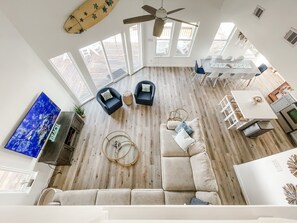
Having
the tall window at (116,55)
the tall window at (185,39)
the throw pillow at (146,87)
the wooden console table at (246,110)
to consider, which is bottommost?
the wooden console table at (246,110)

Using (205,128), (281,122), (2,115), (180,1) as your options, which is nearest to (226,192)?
(205,128)

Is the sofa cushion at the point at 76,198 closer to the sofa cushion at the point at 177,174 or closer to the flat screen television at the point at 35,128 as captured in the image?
the flat screen television at the point at 35,128

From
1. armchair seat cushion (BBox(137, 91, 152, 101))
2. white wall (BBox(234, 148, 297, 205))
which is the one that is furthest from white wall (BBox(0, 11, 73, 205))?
white wall (BBox(234, 148, 297, 205))

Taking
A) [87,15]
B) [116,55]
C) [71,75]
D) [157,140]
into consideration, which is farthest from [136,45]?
[157,140]

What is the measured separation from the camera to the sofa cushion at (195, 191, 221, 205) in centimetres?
307

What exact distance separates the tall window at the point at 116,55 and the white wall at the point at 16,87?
2711 mm

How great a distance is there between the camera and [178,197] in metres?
3.45

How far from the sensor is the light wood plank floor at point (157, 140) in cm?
426

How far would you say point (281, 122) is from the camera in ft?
17.7

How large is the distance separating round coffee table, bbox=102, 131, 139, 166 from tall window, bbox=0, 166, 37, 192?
1.84m

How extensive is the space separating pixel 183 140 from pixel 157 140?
3.98 feet

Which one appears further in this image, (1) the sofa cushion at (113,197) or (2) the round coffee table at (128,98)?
(2) the round coffee table at (128,98)

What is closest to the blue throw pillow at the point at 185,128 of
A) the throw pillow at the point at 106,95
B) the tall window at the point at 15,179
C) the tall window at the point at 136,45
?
the throw pillow at the point at 106,95

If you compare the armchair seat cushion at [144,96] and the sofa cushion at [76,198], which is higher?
the armchair seat cushion at [144,96]
